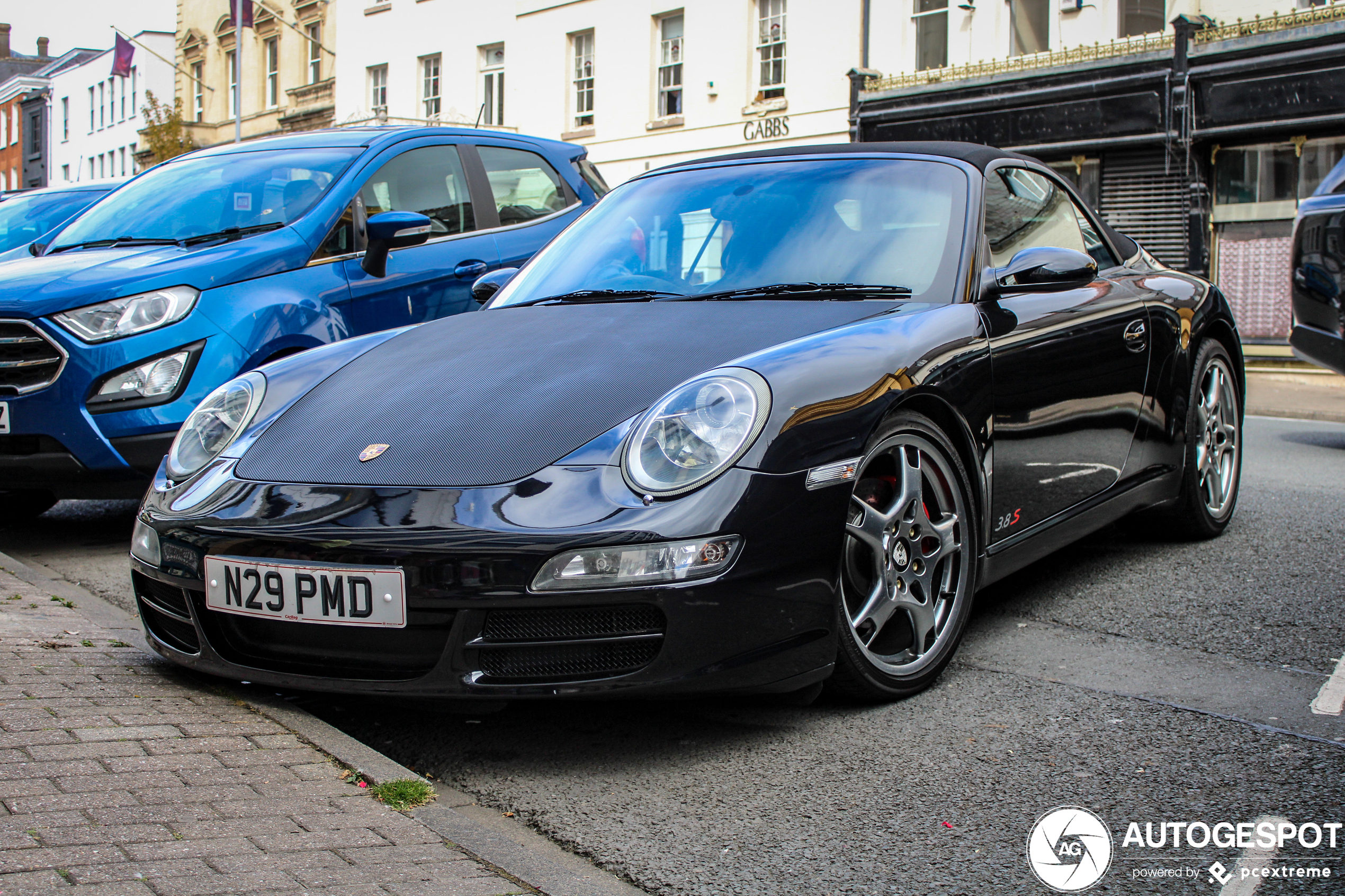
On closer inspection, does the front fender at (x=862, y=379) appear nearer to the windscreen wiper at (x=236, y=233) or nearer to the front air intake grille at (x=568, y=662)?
the front air intake grille at (x=568, y=662)

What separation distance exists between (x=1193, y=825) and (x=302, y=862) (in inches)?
65.0

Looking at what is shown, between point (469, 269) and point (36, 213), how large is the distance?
443cm

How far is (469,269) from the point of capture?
6344mm

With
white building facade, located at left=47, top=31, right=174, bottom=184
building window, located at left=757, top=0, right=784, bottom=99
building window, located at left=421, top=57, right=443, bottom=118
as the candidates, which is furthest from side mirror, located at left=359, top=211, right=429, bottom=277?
white building facade, located at left=47, top=31, right=174, bottom=184

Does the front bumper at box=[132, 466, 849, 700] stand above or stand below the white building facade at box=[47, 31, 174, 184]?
below

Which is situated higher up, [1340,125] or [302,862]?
[1340,125]

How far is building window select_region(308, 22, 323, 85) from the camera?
33.2 metres

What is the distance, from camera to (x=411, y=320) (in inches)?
240

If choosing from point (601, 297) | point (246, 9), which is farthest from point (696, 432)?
point (246, 9)

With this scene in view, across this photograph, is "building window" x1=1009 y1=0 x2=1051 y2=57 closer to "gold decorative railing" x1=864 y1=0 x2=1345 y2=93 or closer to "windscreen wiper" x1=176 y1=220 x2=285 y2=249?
"gold decorative railing" x1=864 y1=0 x2=1345 y2=93

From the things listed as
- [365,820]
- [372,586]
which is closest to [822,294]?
[372,586]

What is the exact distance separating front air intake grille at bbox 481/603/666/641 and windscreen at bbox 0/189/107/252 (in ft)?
23.1

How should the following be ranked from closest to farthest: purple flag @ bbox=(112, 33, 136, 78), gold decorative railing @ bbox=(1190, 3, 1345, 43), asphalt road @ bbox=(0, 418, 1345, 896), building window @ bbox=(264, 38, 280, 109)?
1. asphalt road @ bbox=(0, 418, 1345, 896)
2. gold decorative railing @ bbox=(1190, 3, 1345, 43)
3. building window @ bbox=(264, 38, 280, 109)
4. purple flag @ bbox=(112, 33, 136, 78)

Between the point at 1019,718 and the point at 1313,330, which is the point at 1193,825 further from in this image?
the point at 1313,330
